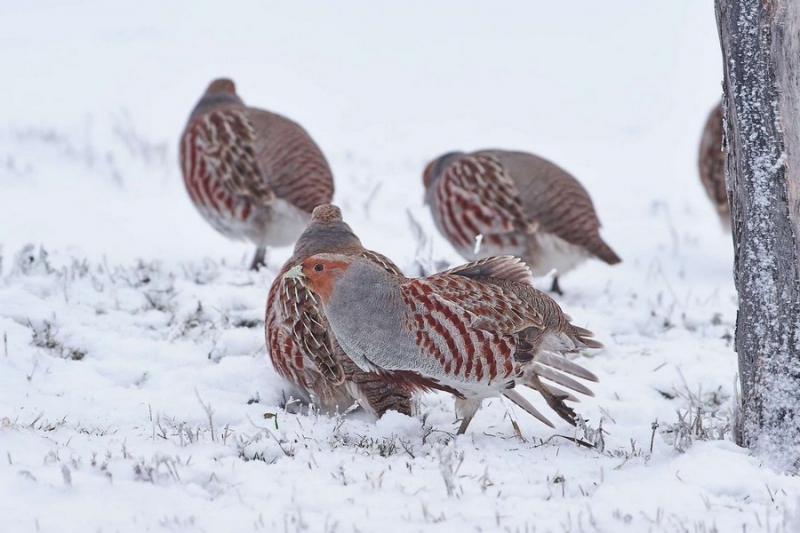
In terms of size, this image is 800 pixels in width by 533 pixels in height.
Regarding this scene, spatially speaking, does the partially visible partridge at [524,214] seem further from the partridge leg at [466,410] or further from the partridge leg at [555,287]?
the partridge leg at [466,410]

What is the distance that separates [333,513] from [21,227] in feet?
18.7

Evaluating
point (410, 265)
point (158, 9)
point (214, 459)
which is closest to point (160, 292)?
point (410, 265)

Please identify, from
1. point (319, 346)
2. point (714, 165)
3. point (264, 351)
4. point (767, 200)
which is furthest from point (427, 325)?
point (714, 165)

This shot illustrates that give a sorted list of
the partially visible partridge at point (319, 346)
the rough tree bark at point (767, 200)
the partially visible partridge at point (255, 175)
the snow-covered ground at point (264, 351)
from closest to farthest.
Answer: the snow-covered ground at point (264, 351) → the rough tree bark at point (767, 200) → the partially visible partridge at point (319, 346) → the partially visible partridge at point (255, 175)

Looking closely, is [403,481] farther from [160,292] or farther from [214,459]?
[160,292]

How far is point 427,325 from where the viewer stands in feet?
11.5

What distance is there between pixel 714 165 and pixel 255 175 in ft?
13.6

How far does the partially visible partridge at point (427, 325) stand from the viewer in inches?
137

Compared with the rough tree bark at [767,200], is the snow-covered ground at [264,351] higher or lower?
lower

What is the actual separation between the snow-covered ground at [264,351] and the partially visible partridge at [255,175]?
0.41 meters

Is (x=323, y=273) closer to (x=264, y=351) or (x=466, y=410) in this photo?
(x=466, y=410)

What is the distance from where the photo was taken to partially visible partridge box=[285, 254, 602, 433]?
3.49 m

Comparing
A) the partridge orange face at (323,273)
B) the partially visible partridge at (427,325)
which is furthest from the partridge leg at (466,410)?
the partridge orange face at (323,273)

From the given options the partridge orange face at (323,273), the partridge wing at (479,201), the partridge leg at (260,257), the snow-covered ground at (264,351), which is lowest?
the partridge leg at (260,257)
